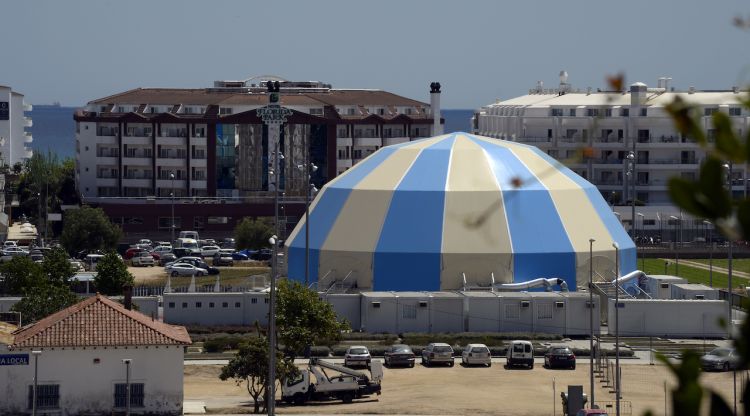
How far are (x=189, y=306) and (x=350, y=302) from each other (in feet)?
20.2

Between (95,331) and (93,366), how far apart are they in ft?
2.92

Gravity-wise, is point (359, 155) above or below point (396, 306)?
A: above

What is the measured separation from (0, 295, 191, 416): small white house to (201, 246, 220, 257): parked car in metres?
46.9

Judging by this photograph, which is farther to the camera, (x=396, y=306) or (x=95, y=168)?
(x=95, y=168)

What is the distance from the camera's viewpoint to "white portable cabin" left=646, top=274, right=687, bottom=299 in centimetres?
6325

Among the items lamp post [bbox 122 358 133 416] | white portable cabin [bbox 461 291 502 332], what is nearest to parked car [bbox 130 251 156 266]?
white portable cabin [bbox 461 291 502 332]

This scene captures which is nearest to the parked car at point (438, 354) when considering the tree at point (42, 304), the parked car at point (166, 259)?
the tree at point (42, 304)

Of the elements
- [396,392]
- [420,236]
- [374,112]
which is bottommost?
[396,392]

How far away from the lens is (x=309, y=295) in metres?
46.1

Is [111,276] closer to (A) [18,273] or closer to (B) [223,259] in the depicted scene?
(A) [18,273]

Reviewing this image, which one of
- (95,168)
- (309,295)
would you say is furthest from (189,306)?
(95,168)

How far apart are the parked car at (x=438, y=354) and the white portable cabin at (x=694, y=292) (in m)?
13.7

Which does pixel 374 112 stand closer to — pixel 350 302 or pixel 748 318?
pixel 350 302

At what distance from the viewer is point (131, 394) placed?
3891 centimetres
